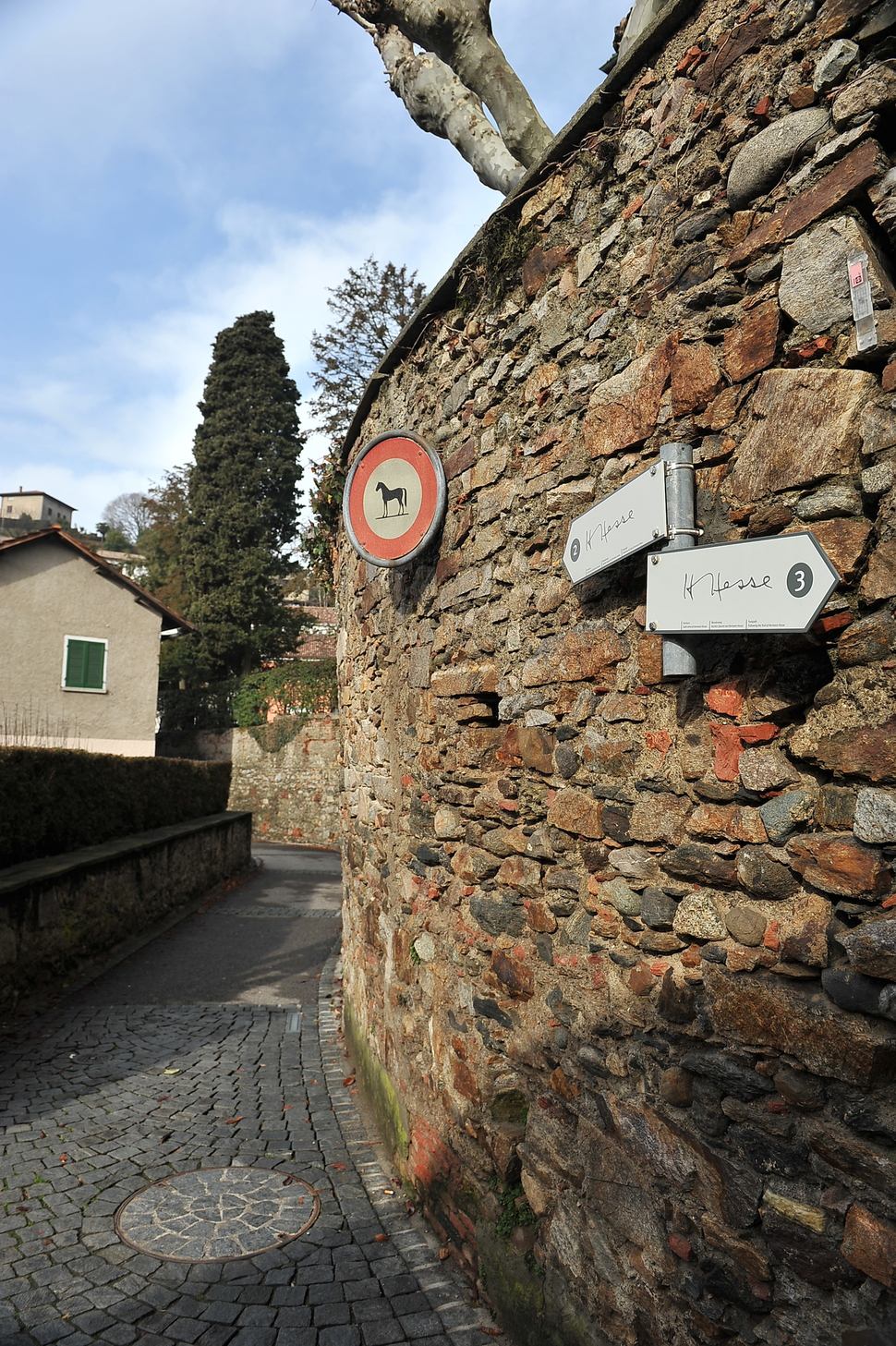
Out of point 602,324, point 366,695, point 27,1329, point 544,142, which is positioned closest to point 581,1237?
point 27,1329

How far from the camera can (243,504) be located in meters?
26.9

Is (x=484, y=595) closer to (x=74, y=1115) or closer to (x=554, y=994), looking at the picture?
(x=554, y=994)

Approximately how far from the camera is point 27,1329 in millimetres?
3100

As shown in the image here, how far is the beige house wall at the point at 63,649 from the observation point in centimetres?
1819

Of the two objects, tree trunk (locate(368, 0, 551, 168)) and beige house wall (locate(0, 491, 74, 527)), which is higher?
beige house wall (locate(0, 491, 74, 527))

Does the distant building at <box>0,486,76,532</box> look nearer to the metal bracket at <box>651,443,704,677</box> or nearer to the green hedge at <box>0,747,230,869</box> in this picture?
the green hedge at <box>0,747,230,869</box>

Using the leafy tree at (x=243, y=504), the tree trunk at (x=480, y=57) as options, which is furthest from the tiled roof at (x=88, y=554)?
the tree trunk at (x=480, y=57)

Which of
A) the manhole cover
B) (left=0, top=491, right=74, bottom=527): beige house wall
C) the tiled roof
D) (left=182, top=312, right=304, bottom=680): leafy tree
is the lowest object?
the manhole cover

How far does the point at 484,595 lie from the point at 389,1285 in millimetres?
2693

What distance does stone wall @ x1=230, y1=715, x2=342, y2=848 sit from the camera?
2216cm

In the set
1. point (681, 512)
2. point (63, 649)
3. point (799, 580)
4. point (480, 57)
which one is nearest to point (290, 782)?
point (63, 649)

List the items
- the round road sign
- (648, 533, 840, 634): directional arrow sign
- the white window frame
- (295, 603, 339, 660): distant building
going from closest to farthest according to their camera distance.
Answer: (648, 533, 840, 634): directional arrow sign < the round road sign < the white window frame < (295, 603, 339, 660): distant building

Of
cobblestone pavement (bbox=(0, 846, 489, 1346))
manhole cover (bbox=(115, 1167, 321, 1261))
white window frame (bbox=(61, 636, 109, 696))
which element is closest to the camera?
cobblestone pavement (bbox=(0, 846, 489, 1346))

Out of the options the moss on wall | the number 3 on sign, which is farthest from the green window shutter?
the number 3 on sign
